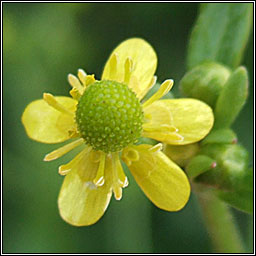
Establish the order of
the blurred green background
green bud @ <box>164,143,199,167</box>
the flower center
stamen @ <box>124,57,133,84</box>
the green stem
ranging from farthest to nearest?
the blurred green background < the green stem < green bud @ <box>164,143,199,167</box> < stamen @ <box>124,57,133,84</box> < the flower center

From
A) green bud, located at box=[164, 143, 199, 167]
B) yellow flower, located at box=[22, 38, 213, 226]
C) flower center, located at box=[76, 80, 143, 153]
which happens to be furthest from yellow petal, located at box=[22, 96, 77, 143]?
green bud, located at box=[164, 143, 199, 167]

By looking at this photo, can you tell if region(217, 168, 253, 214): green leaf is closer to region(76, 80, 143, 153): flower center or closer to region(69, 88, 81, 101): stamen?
region(76, 80, 143, 153): flower center

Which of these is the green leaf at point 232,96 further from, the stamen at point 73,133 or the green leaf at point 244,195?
the stamen at point 73,133

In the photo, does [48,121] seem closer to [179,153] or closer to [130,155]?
[130,155]

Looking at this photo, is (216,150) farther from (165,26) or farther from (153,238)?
(165,26)

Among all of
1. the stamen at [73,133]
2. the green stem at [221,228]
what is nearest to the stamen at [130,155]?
the stamen at [73,133]

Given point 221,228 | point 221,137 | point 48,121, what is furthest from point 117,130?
point 221,228
